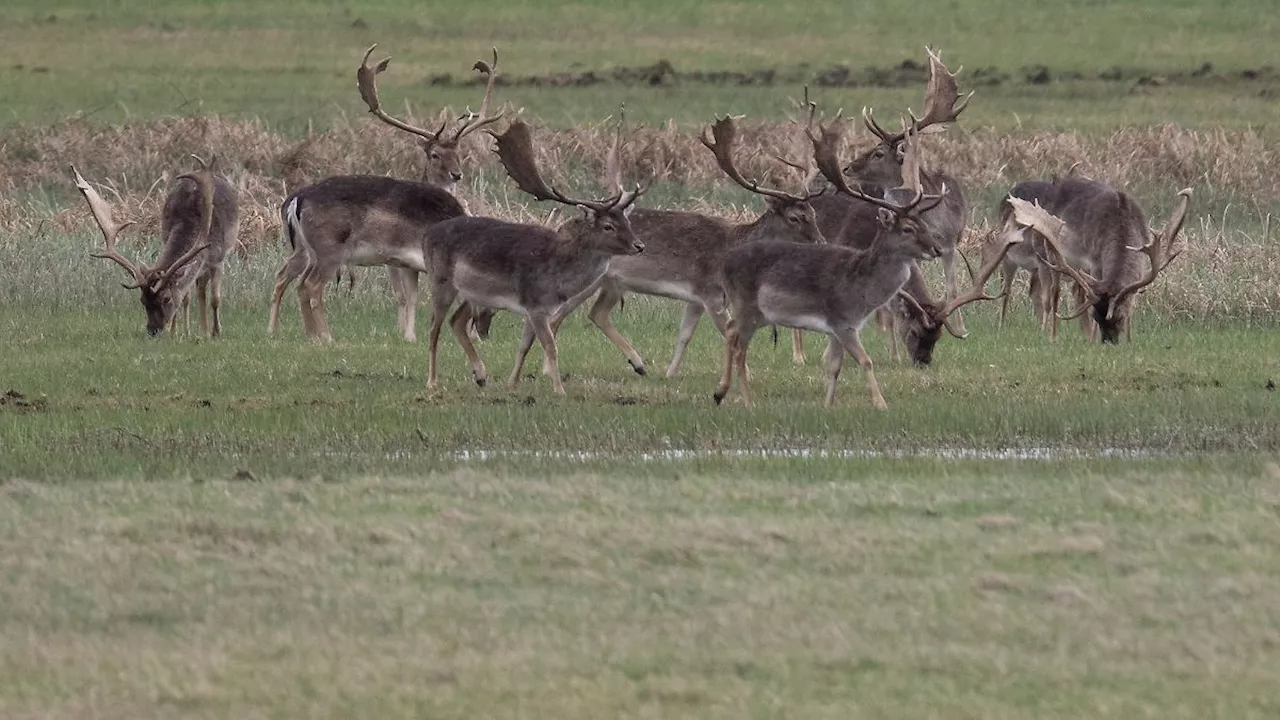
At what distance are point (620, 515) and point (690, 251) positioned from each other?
583cm

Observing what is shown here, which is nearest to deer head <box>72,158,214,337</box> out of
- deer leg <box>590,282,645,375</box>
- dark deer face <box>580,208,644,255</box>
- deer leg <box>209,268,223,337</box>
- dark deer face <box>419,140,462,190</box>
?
deer leg <box>209,268,223,337</box>

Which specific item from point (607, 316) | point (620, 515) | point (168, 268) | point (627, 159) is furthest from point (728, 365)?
point (627, 159)

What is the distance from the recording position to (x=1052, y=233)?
18.7 meters

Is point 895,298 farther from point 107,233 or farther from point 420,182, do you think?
point 107,233

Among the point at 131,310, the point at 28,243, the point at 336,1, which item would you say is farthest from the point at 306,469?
the point at 336,1

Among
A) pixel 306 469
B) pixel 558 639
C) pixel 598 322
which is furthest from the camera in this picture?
pixel 598 322

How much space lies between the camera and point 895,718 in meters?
6.51

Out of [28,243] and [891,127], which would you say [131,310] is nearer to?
[28,243]

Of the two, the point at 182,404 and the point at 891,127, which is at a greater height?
the point at 182,404

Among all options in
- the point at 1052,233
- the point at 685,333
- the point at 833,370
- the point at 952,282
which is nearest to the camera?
the point at 833,370

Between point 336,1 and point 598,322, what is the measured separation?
153 feet

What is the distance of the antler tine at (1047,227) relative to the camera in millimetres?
17688

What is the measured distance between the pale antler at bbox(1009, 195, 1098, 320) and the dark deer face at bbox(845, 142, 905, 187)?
3.22 feet

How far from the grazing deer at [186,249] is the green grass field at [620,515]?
0.39 metres
